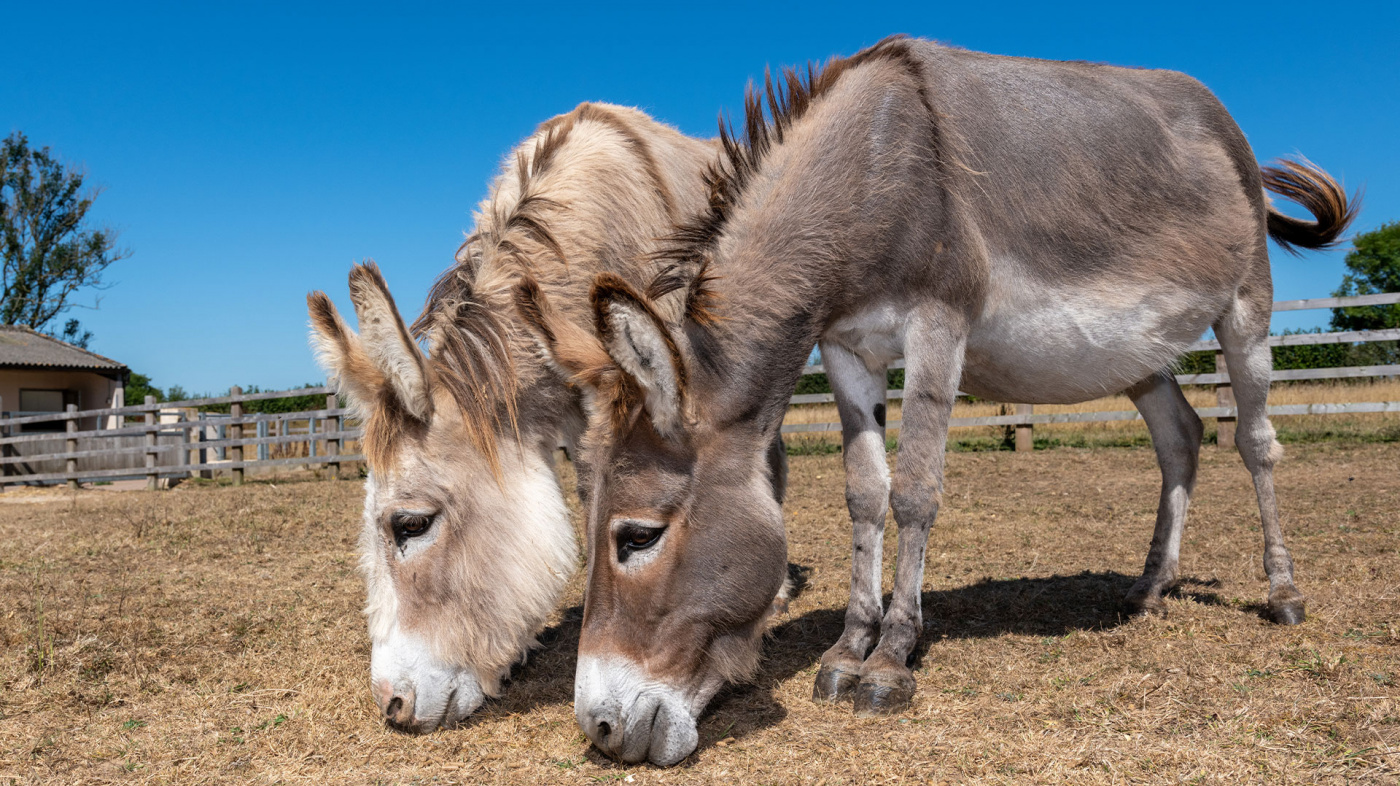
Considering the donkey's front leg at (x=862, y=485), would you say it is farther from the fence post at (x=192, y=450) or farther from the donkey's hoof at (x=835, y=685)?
the fence post at (x=192, y=450)

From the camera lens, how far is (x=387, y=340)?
10.5 ft

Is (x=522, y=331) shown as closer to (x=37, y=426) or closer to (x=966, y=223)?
(x=966, y=223)

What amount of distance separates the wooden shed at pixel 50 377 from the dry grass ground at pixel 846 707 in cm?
2228

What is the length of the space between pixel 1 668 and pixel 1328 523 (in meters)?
8.10

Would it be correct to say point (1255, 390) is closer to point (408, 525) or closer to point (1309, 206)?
point (1309, 206)

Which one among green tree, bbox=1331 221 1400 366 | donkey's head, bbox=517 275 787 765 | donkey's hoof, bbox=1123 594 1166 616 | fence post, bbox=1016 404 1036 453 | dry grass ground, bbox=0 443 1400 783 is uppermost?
green tree, bbox=1331 221 1400 366

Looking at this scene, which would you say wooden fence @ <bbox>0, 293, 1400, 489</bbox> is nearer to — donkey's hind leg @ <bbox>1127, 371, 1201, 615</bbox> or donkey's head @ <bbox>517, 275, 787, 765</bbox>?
donkey's hind leg @ <bbox>1127, 371, 1201, 615</bbox>

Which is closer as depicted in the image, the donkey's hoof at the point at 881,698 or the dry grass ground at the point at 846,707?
the dry grass ground at the point at 846,707

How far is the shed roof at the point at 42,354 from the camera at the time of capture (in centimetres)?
2375

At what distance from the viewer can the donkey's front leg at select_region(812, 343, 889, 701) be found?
11.1 ft

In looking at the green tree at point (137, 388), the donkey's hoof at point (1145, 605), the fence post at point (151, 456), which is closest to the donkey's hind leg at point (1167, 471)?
the donkey's hoof at point (1145, 605)

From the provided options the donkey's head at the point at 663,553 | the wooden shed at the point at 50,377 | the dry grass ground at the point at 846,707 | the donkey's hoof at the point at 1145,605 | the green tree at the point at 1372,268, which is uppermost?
the green tree at the point at 1372,268

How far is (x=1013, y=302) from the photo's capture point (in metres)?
3.47

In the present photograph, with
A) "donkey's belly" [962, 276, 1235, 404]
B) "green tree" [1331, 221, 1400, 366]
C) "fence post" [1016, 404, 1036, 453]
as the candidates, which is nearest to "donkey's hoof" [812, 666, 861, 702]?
"donkey's belly" [962, 276, 1235, 404]
